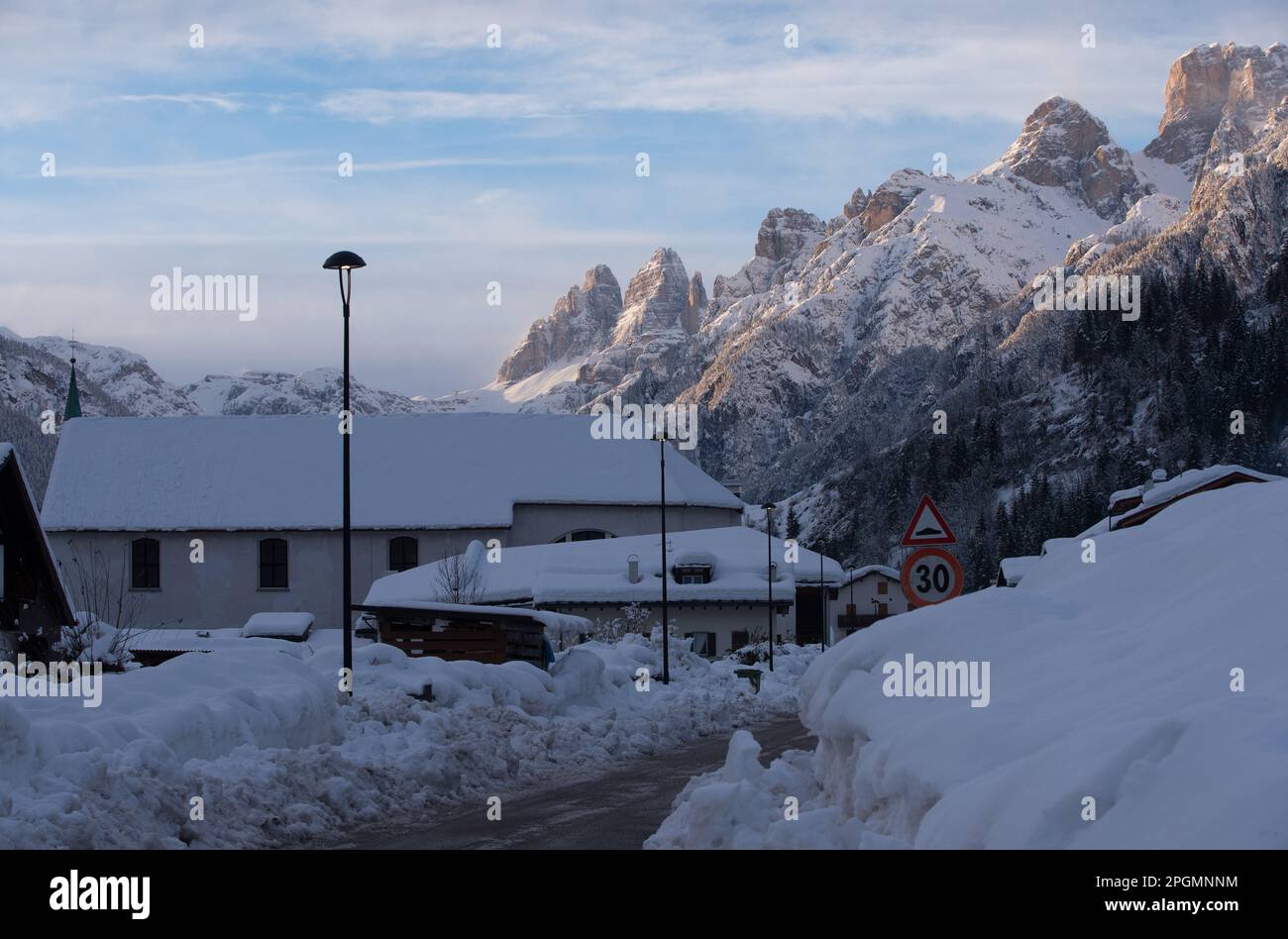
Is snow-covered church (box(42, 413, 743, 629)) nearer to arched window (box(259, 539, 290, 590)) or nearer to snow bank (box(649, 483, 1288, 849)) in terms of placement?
arched window (box(259, 539, 290, 590))

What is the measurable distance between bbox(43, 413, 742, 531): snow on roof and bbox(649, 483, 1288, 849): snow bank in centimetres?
5379

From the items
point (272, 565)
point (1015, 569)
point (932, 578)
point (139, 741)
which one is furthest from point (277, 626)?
point (932, 578)

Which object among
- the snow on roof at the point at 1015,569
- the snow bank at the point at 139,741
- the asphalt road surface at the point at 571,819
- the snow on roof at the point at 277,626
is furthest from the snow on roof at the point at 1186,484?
the snow bank at the point at 139,741

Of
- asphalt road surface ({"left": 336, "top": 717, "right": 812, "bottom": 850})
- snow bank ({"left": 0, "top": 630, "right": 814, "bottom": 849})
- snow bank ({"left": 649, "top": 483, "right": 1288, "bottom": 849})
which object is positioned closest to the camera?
snow bank ({"left": 649, "top": 483, "right": 1288, "bottom": 849})

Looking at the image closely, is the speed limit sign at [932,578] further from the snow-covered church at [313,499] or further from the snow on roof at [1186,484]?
the snow-covered church at [313,499]

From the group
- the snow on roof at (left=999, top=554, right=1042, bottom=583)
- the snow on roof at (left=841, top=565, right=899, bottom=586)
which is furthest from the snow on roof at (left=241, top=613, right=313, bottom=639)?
the snow on roof at (left=841, top=565, right=899, bottom=586)

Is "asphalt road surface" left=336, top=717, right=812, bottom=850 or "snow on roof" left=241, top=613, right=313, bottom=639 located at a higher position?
"asphalt road surface" left=336, top=717, right=812, bottom=850

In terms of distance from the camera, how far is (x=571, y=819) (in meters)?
15.3

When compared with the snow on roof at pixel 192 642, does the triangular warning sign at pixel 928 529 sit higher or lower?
higher

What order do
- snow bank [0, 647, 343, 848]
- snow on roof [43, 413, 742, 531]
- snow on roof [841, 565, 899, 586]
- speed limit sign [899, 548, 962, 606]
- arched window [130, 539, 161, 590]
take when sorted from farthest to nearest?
1. snow on roof [841, 565, 899, 586]
2. snow on roof [43, 413, 742, 531]
3. arched window [130, 539, 161, 590]
4. speed limit sign [899, 548, 962, 606]
5. snow bank [0, 647, 343, 848]

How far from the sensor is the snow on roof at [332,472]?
67750mm

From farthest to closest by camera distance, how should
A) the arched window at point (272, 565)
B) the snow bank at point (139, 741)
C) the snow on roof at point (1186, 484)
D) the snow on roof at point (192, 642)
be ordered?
the arched window at point (272, 565)
the snow on roof at point (1186, 484)
the snow on roof at point (192, 642)
the snow bank at point (139, 741)

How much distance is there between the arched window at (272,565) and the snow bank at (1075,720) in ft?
176

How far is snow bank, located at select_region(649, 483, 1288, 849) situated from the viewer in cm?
770
